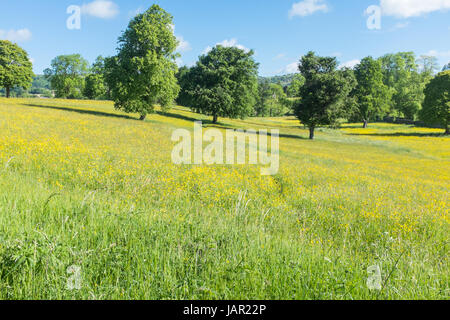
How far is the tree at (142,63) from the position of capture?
1522 inches

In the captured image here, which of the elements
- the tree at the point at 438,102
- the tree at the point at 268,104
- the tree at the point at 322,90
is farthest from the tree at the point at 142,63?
the tree at the point at 268,104

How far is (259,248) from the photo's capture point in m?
4.21

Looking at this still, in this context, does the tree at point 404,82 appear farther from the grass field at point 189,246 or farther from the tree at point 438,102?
the grass field at point 189,246

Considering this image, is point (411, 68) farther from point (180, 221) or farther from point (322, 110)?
point (180, 221)

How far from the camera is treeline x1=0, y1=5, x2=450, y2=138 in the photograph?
1561 inches

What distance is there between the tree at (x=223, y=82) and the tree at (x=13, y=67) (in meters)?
47.1

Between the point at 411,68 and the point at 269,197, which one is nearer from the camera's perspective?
the point at 269,197

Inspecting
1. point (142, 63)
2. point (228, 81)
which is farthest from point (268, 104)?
point (142, 63)

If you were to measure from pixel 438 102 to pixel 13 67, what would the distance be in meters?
104

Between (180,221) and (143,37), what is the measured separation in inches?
1603

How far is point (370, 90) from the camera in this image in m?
71.4

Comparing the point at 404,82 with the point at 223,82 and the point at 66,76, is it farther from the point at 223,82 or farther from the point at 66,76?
the point at 66,76

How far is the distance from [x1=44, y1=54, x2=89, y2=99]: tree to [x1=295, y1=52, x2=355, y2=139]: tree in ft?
304
